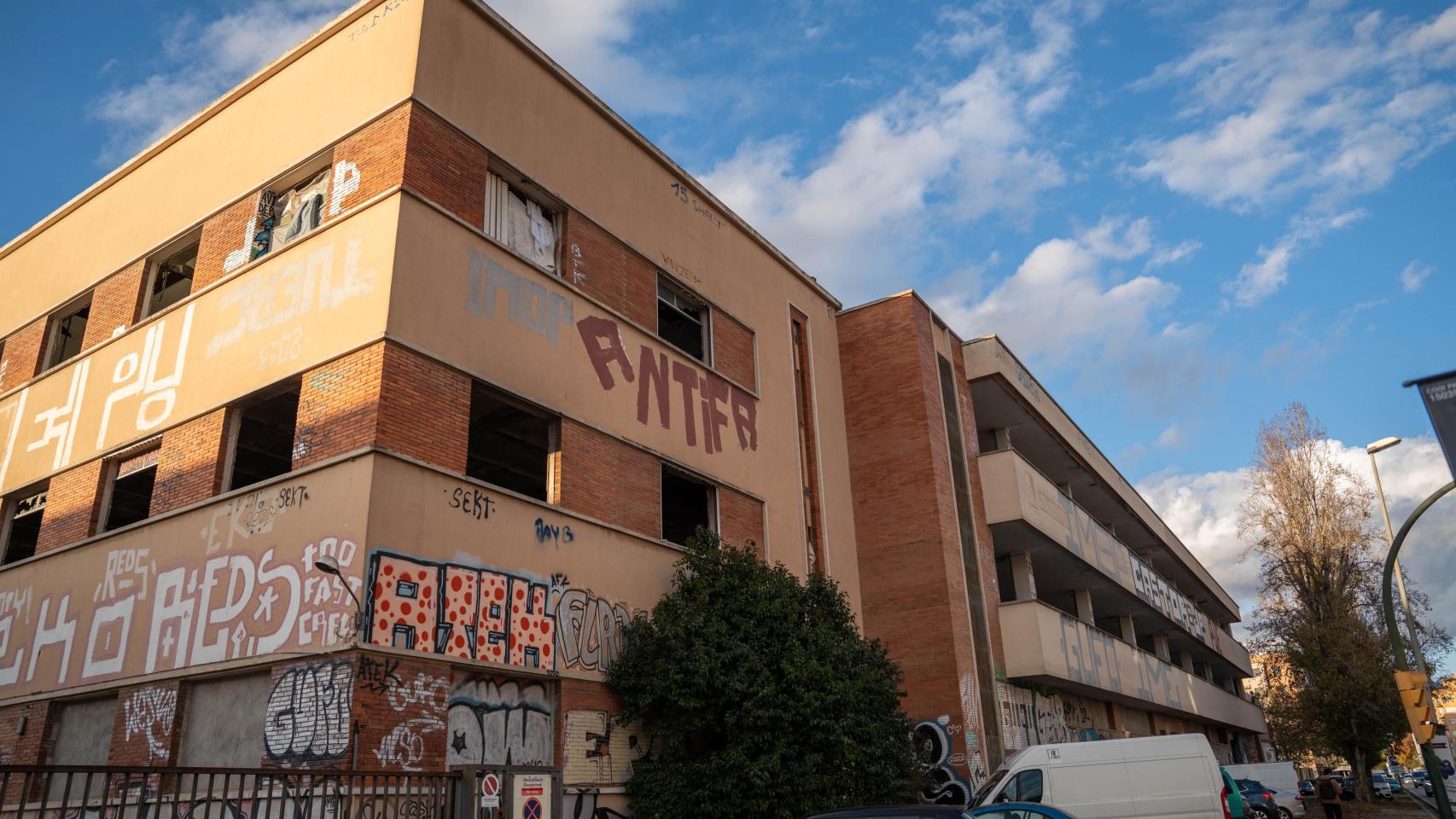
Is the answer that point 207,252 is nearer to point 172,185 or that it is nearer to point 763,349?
point 172,185

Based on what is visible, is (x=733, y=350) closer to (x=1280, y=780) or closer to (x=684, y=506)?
(x=684, y=506)

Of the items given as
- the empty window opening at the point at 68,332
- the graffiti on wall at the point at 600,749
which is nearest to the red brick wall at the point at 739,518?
the graffiti on wall at the point at 600,749

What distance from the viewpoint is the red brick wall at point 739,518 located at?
17969mm

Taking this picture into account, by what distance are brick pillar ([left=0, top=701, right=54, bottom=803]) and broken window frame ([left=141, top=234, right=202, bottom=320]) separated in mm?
6284

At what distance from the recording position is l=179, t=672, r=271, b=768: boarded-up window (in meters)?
11.7

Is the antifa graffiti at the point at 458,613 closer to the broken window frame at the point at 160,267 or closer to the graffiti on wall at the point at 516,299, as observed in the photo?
the graffiti on wall at the point at 516,299

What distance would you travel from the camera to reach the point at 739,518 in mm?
18391

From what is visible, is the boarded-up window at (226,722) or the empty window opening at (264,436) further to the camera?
the empty window opening at (264,436)

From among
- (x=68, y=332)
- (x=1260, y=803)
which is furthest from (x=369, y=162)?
(x=1260, y=803)

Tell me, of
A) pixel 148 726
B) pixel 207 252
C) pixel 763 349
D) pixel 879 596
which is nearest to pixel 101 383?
pixel 207 252

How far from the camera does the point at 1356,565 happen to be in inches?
1549

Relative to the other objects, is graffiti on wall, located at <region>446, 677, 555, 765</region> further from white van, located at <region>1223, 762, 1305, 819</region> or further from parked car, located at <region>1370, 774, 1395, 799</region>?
parked car, located at <region>1370, 774, 1395, 799</region>

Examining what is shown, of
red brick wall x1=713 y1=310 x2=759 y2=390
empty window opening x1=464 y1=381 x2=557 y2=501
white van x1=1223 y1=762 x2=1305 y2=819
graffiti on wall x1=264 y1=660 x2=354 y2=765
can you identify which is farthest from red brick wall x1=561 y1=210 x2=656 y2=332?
white van x1=1223 y1=762 x2=1305 y2=819

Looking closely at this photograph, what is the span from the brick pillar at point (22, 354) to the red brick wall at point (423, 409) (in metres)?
10.5
